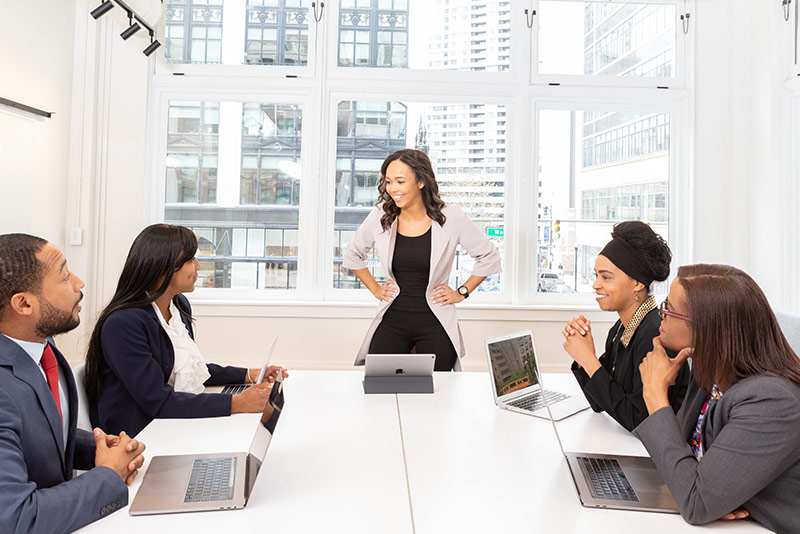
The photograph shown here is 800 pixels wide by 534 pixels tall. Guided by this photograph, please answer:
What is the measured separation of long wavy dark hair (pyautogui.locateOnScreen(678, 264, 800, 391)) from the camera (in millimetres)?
1218

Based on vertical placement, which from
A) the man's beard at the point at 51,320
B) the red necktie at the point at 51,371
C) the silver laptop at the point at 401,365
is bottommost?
the silver laptop at the point at 401,365

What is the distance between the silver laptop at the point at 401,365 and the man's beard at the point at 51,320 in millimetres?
1076

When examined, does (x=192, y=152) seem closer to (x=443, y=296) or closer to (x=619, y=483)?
(x=443, y=296)

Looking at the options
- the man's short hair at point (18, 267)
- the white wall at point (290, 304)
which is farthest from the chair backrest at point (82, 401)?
the white wall at point (290, 304)

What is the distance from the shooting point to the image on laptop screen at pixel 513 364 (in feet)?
6.37

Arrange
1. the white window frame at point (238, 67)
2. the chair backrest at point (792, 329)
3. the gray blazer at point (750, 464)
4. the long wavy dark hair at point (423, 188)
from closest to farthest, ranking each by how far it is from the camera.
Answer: the gray blazer at point (750, 464)
the chair backrest at point (792, 329)
the long wavy dark hair at point (423, 188)
the white window frame at point (238, 67)

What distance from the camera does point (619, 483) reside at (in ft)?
4.37

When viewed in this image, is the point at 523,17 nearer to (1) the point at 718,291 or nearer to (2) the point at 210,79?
(2) the point at 210,79

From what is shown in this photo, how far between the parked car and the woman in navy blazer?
8.33ft

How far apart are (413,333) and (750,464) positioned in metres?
1.69

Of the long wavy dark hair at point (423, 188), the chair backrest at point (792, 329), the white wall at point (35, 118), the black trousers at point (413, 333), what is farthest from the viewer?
the white wall at point (35, 118)

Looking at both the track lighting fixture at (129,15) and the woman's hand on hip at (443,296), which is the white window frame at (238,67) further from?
the woman's hand on hip at (443,296)

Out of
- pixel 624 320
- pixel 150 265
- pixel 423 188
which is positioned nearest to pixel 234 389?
pixel 150 265

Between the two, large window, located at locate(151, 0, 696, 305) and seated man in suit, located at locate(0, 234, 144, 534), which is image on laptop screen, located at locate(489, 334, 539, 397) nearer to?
seated man in suit, located at locate(0, 234, 144, 534)
